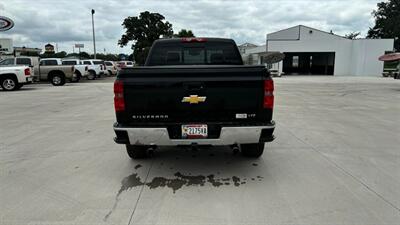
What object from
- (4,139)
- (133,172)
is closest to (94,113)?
(4,139)

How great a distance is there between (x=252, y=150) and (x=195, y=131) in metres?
1.43

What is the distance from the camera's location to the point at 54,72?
20672 mm

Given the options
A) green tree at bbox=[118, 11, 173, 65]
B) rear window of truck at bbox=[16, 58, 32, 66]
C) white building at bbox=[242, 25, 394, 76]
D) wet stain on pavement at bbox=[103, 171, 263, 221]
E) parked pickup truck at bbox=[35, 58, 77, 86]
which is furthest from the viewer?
green tree at bbox=[118, 11, 173, 65]

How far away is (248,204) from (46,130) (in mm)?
5586

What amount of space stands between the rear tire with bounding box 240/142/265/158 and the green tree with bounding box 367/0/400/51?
66.8m

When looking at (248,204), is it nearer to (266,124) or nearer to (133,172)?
(266,124)

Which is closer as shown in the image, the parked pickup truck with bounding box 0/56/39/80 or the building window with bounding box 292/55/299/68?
the parked pickup truck with bounding box 0/56/39/80

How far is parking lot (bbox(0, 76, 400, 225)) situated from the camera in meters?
3.19

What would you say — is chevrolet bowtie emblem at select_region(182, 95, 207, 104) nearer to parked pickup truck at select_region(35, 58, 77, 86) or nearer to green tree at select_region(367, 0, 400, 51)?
parked pickup truck at select_region(35, 58, 77, 86)

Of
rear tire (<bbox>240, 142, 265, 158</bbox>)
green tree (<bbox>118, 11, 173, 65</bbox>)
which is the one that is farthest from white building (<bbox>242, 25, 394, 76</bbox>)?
green tree (<bbox>118, 11, 173, 65</bbox>)

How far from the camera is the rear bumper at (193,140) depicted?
380cm

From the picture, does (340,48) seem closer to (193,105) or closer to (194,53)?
(194,53)

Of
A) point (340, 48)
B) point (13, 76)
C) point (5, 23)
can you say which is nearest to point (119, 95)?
point (13, 76)

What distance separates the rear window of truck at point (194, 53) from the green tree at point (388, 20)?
6597cm
